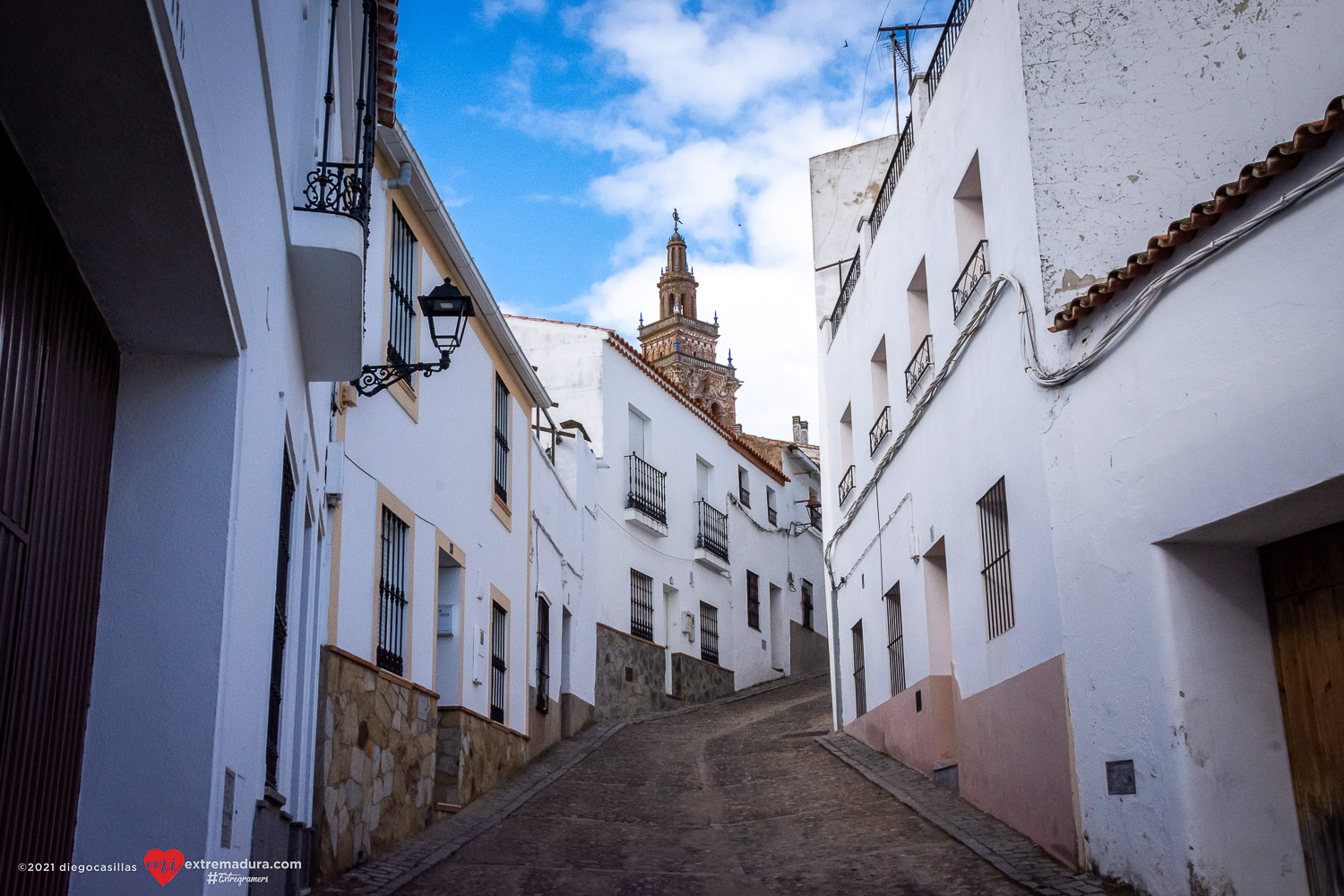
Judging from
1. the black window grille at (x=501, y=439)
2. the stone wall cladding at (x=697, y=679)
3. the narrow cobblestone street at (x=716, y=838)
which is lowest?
the narrow cobblestone street at (x=716, y=838)

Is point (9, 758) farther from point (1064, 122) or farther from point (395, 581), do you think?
point (1064, 122)

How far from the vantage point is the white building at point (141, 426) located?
327 cm

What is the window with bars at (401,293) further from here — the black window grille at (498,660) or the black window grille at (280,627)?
the black window grille at (498,660)

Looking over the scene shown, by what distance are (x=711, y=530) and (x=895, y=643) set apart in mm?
11281

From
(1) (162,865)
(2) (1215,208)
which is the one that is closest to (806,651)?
(2) (1215,208)

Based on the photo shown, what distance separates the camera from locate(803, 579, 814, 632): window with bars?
2950cm

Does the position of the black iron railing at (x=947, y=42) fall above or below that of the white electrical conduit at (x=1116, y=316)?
above

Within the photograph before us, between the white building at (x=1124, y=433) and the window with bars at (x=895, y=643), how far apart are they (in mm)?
292

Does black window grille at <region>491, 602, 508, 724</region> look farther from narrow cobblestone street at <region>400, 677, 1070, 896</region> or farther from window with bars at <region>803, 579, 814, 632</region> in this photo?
window with bars at <region>803, 579, 814, 632</region>

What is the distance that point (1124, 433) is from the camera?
721cm

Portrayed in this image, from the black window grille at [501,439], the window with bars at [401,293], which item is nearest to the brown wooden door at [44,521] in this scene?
the window with bars at [401,293]

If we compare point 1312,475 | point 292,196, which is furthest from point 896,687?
point 292,196

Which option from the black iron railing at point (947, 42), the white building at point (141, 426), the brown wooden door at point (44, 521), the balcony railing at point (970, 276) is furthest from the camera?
the black iron railing at point (947, 42)

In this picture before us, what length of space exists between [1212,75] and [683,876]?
20.5 feet
